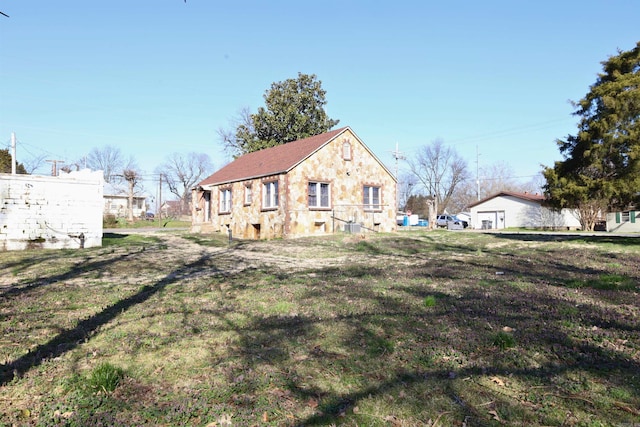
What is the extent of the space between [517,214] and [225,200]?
33.8 m

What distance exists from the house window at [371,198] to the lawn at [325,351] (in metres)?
19.2

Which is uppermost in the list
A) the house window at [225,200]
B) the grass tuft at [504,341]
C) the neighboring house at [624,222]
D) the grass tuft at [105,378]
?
the house window at [225,200]

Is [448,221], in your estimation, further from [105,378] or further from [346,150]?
[105,378]

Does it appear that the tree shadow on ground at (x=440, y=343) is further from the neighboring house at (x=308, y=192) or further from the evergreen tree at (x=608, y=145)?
the neighboring house at (x=308, y=192)

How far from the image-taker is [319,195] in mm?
26328

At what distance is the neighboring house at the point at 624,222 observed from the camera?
34938mm

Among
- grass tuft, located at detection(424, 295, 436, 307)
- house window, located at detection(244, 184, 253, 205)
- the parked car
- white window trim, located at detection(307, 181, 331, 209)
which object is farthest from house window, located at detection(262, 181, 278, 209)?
the parked car

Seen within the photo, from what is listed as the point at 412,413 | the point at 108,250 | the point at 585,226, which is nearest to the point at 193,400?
the point at 412,413

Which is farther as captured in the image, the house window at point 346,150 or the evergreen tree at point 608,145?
the house window at point 346,150

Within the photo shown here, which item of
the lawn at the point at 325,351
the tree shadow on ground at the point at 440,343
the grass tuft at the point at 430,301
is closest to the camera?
the lawn at the point at 325,351

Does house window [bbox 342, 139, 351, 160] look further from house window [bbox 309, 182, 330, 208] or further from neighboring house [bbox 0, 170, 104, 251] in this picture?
neighboring house [bbox 0, 170, 104, 251]

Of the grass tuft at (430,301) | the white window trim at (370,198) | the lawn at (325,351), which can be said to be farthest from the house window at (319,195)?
the grass tuft at (430,301)

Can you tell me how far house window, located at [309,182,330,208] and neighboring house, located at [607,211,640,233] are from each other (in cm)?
2567

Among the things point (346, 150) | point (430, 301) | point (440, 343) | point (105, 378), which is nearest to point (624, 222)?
point (346, 150)
